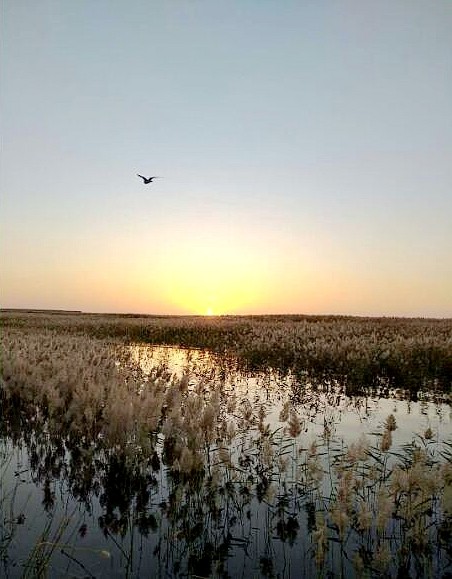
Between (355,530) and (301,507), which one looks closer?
(355,530)

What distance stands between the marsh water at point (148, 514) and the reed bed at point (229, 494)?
0.06 ft

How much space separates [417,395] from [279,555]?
29.2ft

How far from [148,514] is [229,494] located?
0.94 m

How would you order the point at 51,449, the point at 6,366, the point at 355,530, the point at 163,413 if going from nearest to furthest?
the point at 355,530 → the point at 51,449 → the point at 163,413 → the point at 6,366

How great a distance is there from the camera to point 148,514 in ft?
16.8

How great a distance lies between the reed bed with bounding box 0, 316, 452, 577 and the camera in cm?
428

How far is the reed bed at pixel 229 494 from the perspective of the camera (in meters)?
4.28

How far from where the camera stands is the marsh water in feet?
13.9

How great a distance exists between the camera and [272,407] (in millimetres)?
10508

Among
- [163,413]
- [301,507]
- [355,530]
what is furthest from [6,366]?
[355,530]

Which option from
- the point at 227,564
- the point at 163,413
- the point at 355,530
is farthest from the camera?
the point at 163,413

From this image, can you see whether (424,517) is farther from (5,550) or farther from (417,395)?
(417,395)

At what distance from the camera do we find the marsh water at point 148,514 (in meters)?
4.24

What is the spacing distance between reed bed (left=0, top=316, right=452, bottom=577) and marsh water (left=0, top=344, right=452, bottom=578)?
0.06ft
